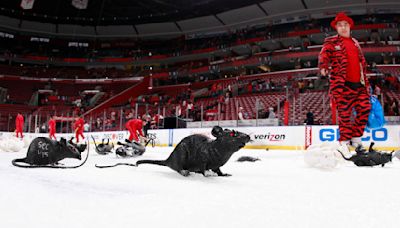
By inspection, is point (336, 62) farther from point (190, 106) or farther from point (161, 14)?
point (161, 14)

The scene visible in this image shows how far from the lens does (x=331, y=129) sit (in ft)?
25.5

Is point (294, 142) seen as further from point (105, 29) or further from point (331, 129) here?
point (105, 29)

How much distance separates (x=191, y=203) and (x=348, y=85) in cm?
375

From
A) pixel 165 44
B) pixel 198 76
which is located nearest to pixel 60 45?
pixel 165 44

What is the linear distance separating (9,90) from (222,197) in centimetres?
3268

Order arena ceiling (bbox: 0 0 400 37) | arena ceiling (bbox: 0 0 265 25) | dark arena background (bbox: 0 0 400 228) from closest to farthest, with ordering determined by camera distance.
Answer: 1. dark arena background (bbox: 0 0 400 228)
2. arena ceiling (bbox: 0 0 400 37)
3. arena ceiling (bbox: 0 0 265 25)

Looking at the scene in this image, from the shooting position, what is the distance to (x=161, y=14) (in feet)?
93.9

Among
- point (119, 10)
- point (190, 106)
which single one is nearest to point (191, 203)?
point (190, 106)

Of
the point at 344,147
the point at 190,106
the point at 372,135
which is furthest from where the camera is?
the point at 190,106

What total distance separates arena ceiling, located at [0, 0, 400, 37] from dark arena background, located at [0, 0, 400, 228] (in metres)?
0.16

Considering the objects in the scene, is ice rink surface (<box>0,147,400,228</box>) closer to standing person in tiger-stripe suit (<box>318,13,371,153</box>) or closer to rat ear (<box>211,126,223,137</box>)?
rat ear (<box>211,126,223,137</box>)

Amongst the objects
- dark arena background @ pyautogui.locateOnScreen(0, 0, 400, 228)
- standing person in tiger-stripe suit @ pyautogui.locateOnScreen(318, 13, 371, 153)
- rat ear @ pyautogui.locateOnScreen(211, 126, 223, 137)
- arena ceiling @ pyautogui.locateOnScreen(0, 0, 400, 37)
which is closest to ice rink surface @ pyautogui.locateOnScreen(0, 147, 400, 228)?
dark arena background @ pyautogui.locateOnScreen(0, 0, 400, 228)

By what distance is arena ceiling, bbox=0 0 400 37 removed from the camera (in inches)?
981

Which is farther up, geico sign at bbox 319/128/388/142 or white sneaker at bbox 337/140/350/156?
geico sign at bbox 319/128/388/142
